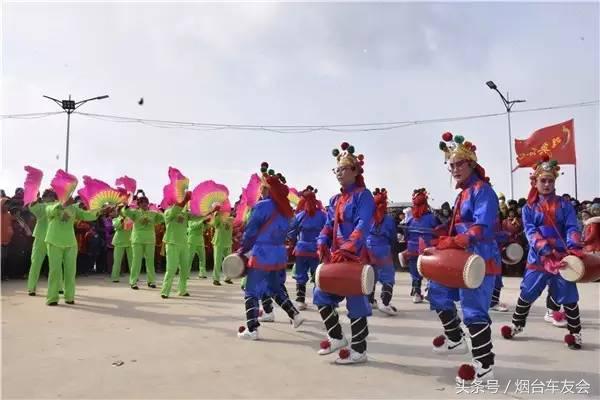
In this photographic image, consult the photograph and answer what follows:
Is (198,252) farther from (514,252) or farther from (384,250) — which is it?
(514,252)

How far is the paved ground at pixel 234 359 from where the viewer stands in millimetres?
3756

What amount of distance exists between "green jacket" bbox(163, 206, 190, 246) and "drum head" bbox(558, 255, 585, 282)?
18.6 feet

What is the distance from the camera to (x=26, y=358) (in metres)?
4.52

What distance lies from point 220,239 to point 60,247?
3875mm

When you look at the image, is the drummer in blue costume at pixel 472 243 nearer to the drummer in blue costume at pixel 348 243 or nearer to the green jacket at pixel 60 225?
the drummer in blue costume at pixel 348 243

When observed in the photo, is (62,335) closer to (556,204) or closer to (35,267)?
(35,267)

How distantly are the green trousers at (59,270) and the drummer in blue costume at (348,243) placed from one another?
14.4ft

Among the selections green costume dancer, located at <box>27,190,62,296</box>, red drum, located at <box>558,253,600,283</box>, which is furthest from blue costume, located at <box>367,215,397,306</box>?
green costume dancer, located at <box>27,190,62,296</box>

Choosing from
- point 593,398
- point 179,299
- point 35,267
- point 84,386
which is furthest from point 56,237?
point 593,398

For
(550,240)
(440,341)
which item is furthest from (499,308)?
(440,341)

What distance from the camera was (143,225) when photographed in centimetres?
966

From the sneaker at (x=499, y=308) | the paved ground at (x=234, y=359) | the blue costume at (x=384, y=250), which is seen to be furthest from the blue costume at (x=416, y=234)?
the sneaker at (x=499, y=308)

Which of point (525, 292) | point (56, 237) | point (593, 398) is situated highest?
point (56, 237)

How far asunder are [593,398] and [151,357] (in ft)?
11.0
